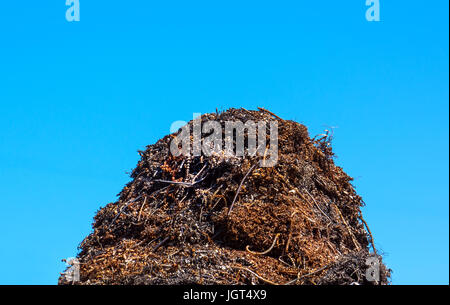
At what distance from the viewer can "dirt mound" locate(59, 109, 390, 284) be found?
807cm

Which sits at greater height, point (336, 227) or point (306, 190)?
point (306, 190)

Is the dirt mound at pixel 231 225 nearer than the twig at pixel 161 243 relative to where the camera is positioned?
Yes

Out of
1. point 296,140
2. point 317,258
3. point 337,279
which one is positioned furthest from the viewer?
point 296,140

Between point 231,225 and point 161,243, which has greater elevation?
point 231,225

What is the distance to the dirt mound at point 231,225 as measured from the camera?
26.5 ft

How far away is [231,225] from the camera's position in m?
8.70

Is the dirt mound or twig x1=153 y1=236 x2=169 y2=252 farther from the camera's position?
twig x1=153 y1=236 x2=169 y2=252
